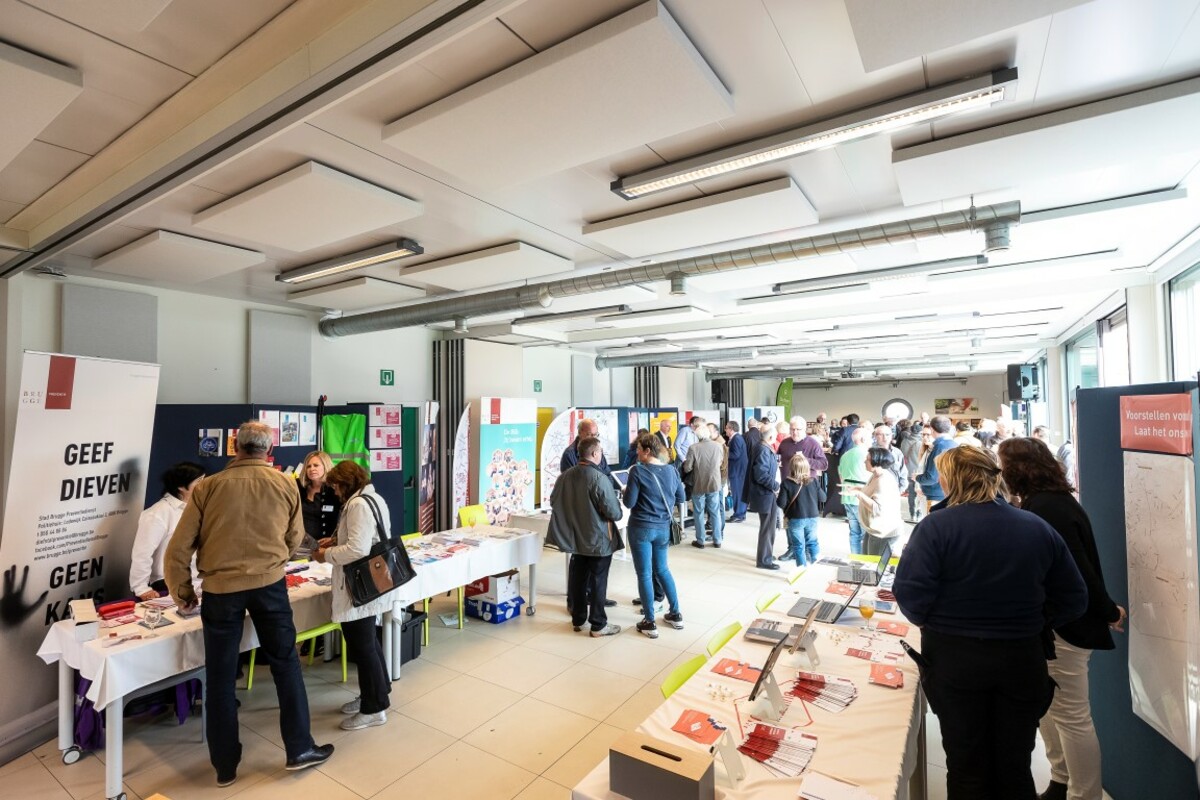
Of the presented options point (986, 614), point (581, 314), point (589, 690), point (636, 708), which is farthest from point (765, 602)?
point (581, 314)

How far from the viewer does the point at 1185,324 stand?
4.59 m

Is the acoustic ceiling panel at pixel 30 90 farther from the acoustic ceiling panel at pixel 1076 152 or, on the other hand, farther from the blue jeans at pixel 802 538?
the blue jeans at pixel 802 538

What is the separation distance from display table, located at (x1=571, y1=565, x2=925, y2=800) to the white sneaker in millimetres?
2066

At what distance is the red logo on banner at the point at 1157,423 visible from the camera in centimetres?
200

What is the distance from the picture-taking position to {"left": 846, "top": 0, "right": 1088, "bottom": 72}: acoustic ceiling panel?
154 centimetres

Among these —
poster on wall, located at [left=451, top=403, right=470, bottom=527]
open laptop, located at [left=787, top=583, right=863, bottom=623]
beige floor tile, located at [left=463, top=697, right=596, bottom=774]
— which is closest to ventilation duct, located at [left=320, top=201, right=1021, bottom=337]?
poster on wall, located at [left=451, top=403, right=470, bottom=527]

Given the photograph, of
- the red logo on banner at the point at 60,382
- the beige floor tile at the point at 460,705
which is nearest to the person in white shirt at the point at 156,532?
the red logo on banner at the point at 60,382

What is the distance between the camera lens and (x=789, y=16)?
71.6 inches

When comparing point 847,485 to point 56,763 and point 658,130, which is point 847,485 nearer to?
point 658,130

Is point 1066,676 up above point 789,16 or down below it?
below

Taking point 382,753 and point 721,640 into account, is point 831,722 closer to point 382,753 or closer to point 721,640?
point 721,640

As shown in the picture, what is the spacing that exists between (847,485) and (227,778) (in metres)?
5.11

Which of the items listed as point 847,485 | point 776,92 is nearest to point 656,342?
point 847,485

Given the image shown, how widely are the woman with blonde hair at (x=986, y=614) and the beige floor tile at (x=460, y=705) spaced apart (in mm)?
2392
